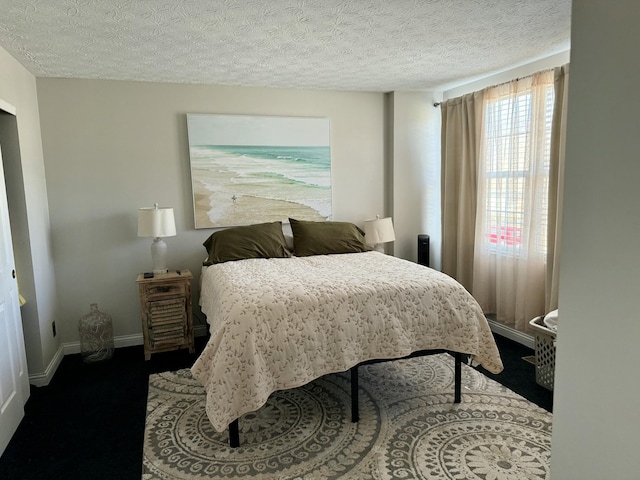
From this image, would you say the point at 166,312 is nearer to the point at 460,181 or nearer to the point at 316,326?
the point at 316,326

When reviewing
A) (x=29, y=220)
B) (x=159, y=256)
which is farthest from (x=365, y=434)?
(x=29, y=220)

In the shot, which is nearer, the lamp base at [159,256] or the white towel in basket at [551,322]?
the white towel in basket at [551,322]

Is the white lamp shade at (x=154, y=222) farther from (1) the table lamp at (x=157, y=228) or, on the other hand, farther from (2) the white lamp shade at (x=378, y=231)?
(2) the white lamp shade at (x=378, y=231)

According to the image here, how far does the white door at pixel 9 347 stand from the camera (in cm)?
239

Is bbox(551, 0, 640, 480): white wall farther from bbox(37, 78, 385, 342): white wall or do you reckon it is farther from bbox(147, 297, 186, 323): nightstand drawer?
bbox(37, 78, 385, 342): white wall

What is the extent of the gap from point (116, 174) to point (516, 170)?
11.6ft

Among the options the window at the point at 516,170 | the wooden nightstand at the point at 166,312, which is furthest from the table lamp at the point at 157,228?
the window at the point at 516,170

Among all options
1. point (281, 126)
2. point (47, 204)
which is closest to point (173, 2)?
point (281, 126)

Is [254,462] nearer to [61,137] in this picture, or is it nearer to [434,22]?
[434,22]

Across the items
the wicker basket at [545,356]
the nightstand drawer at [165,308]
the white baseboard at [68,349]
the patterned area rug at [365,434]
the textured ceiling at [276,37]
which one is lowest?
the patterned area rug at [365,434]

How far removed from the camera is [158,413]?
269cm

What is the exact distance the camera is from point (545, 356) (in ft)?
9.52

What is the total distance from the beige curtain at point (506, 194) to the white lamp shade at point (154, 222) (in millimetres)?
2750

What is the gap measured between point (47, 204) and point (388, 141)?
3330 millimetres
